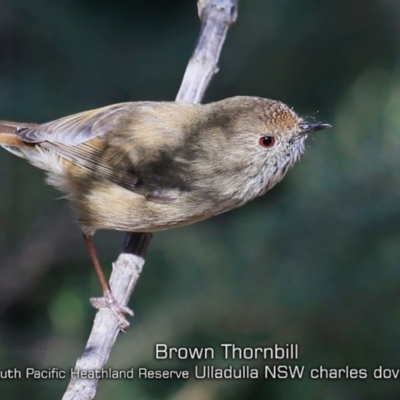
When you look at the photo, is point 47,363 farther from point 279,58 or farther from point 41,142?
point 279,58

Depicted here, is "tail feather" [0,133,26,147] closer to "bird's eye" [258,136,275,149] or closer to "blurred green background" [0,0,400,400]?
"blurred green background" [0,0,400,400]

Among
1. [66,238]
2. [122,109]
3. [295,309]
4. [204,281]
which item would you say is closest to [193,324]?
[204,281]

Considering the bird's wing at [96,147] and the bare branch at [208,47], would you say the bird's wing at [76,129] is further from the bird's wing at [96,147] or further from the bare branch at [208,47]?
the bare branch at [208,47]

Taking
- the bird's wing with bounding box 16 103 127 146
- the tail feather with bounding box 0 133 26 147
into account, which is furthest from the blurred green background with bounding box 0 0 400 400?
the tail feather with bounding box 0 133 26 147

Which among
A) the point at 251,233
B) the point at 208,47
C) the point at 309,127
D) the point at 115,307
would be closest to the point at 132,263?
the point at 115,307

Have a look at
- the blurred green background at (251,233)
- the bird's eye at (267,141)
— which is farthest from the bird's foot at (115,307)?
the bird's eye at (267,141)
